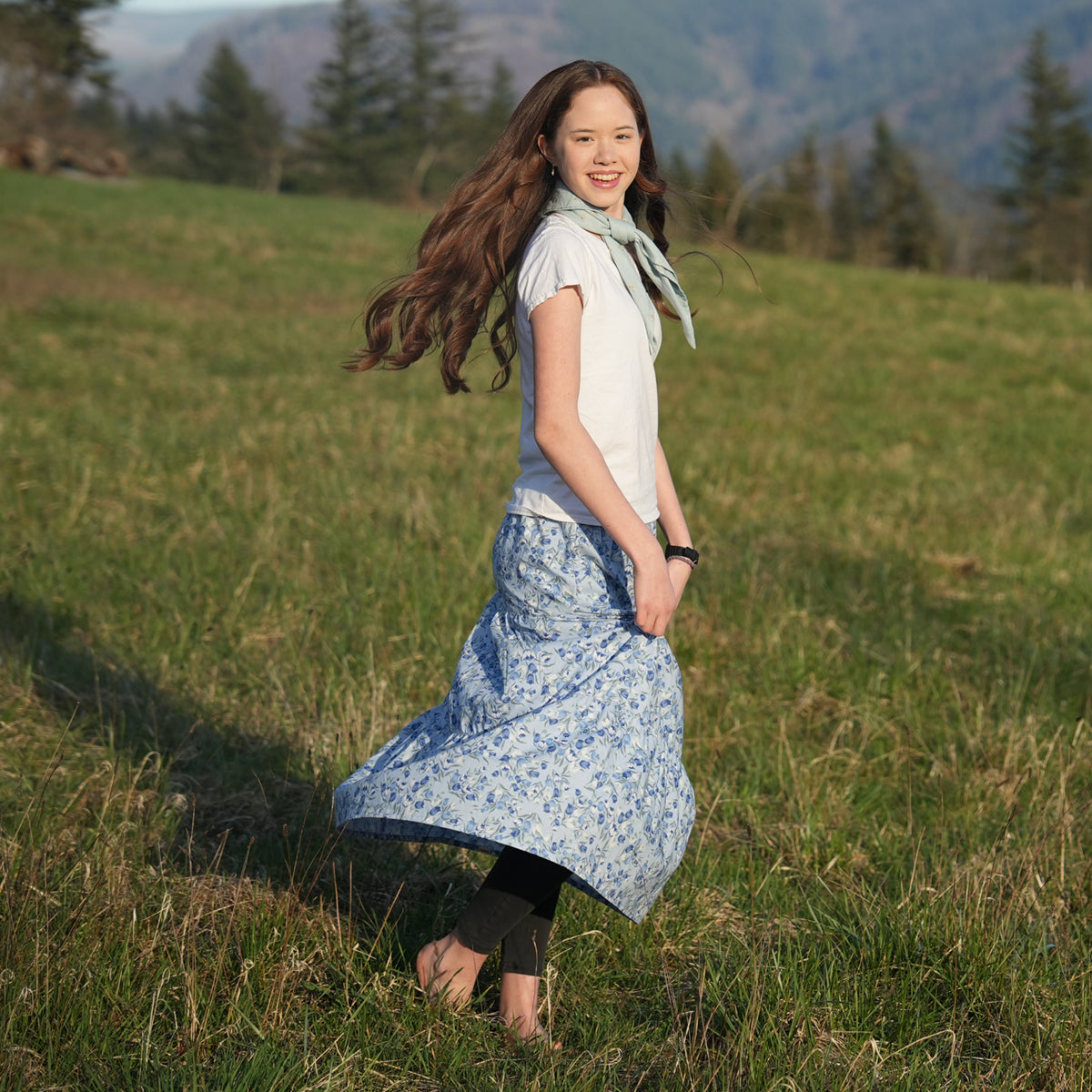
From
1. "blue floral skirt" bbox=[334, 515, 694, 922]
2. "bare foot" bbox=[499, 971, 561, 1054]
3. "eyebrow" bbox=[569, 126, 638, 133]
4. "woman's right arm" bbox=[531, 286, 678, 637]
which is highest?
"eyebrow" bbox=[569, 126, 638, 133]

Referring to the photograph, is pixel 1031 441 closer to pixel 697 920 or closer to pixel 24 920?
pixel 697 920

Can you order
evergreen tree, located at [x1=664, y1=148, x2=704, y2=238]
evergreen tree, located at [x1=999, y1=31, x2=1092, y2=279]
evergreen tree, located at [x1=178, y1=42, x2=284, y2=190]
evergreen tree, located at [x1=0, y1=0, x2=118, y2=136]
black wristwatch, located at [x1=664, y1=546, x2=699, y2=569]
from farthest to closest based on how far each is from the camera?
evergreen tree, located at [x1=178, y1=42, x2=284, y2=190] → evergreen tree, located at [x1=999, y1=31, x2=1092, y2=279] → evergreen tree, located at [x1=0, y1=0, x2=118, y2=136] → evergreen tree, located at [x1=664, y1=148, x2=704, y2=238] → black wristwatch, located at [x1=664, y1=546, x2=699, y2=569]

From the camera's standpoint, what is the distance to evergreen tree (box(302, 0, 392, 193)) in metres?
61.9

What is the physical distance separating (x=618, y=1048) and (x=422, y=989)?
412 mm

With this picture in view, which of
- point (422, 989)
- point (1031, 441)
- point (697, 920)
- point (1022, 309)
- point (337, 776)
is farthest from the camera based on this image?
point (1022, 309)

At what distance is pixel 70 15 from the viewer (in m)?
44.5

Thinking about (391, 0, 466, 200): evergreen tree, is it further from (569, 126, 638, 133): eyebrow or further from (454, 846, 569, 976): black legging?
(454, 846, 569, 976): black legging

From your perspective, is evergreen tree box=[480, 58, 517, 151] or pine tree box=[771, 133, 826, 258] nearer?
pine tree box=[771, 133, 826, 258]

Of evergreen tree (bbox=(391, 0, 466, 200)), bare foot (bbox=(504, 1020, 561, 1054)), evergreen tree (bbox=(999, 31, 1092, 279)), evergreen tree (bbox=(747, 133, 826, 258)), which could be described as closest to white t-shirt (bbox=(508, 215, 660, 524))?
bare foot (bbox=(504, 1020, 561, 1054))

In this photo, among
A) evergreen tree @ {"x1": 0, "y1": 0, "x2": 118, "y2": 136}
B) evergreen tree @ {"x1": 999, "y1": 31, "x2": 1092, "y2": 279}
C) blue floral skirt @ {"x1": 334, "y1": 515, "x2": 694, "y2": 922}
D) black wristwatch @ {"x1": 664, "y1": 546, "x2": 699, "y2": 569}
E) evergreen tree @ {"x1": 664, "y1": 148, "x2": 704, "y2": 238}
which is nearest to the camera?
blue floral skirt @ {"x1": 334, "y1": 515, "x2": 694, "y2": 922}

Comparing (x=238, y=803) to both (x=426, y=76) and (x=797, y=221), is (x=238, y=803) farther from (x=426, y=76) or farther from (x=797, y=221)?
(x=426, y=76)

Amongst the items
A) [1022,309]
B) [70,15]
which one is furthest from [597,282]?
[70,15]

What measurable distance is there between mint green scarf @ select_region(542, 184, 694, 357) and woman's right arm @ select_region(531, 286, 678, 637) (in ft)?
0.65

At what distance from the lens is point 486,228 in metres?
2.35
